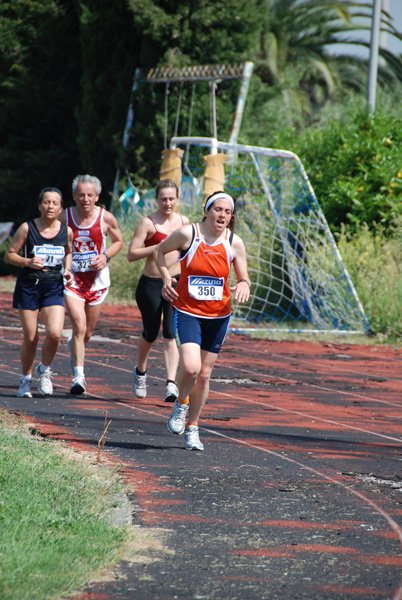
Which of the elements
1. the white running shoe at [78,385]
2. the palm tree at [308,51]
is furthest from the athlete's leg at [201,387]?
the palm tree at [308,51]

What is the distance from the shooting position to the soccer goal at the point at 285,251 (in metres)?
14.2

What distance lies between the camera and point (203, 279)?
617 cm

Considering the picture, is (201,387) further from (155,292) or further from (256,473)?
(155,292)

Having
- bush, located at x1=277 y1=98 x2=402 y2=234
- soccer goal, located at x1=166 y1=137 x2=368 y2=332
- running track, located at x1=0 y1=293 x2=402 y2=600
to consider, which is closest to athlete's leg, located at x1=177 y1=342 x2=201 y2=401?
running track, located at x1=0 y1=293 x2=402 y2=600

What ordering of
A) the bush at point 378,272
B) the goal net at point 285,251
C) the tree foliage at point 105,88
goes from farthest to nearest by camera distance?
the tree foliage at point 105,88, the goal net at point 285,251, the bush at point 378,272

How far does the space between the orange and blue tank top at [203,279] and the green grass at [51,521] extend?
129 cm

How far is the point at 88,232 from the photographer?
26.8 feet

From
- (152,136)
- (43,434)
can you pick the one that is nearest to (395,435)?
(43,434)

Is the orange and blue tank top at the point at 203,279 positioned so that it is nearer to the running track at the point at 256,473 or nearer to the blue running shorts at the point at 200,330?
the blue running shorts at the point at 200,330

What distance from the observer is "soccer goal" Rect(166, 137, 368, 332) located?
46.7 feet

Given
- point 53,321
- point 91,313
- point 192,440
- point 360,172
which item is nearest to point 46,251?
point 53,321

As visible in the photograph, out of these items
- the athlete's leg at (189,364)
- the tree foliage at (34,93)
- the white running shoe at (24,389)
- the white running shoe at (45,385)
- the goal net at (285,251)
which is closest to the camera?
the athlete's leg at (189,364)

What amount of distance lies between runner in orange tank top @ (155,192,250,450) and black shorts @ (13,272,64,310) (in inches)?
71.4

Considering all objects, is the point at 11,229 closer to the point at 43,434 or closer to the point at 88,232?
the point at 88,232
